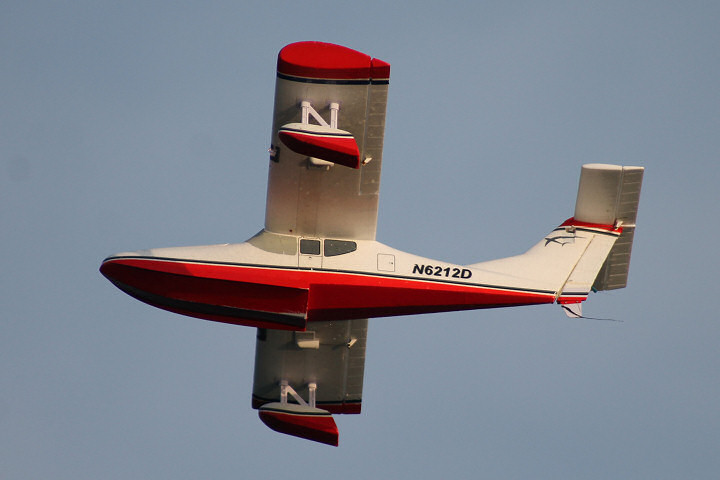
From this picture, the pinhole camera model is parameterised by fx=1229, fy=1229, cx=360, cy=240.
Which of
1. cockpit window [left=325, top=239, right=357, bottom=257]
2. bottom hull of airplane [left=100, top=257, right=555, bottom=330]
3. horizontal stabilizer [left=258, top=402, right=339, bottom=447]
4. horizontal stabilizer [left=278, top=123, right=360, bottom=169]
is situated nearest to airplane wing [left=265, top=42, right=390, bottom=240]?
→ horizontal stabilizer [left=278, top=123, right=360, bottom=169]

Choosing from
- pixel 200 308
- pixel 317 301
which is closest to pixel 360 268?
pixel 317 301

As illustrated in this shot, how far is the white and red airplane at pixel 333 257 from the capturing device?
80.9 ft

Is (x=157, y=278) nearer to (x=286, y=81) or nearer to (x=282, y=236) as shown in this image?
(x=282, y=236)

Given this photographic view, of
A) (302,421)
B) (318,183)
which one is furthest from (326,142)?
(302,421)

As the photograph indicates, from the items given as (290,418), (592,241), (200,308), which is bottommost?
(290,418)

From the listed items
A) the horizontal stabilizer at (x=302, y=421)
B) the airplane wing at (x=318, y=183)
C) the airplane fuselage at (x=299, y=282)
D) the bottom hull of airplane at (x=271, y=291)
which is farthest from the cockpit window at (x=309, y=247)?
the horizontal stabilizer at (x=302, y=421)

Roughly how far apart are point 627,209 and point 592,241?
1.07 metres

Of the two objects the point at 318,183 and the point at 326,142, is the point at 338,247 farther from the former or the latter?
the point at 326,142

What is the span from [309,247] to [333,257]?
547 millimetres

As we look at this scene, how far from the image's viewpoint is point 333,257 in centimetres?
2586

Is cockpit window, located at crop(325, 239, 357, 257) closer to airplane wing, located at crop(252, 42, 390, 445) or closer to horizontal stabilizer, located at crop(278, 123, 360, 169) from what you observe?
airplane wing, located at crop(252, 42, 390, 445)

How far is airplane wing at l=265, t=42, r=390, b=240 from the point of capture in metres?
23.8

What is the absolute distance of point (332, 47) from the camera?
81.5ft

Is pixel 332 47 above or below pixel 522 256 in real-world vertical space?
above
